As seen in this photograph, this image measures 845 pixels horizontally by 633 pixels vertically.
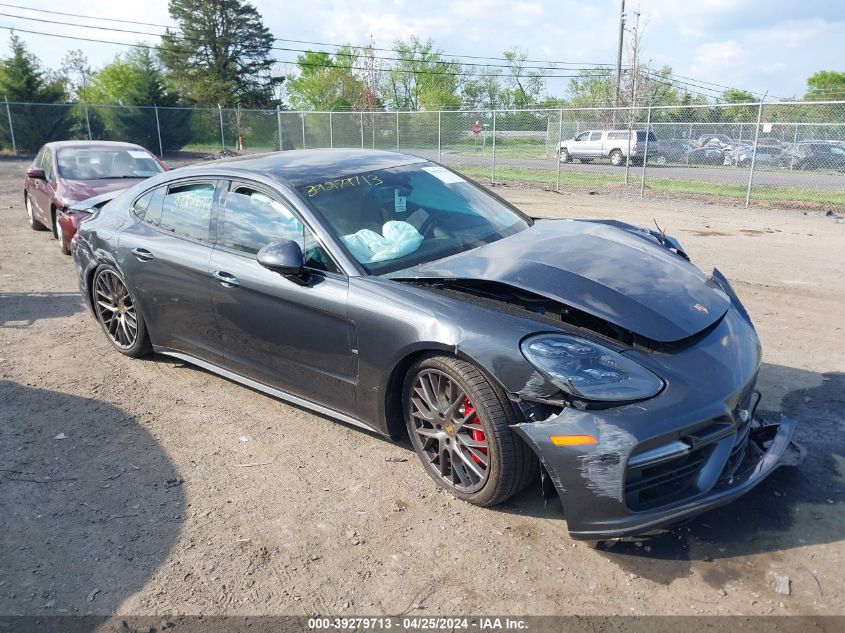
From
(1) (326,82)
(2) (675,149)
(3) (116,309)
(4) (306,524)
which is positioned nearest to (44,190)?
(3) (116,309)

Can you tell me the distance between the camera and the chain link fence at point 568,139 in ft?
52.7

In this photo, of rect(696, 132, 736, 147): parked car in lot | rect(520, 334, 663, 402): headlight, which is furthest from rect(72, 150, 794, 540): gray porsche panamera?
rect(696, 132, 736, 147): parked car in lot

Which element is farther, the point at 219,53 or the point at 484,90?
the point at 484,90

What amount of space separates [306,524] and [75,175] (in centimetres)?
783

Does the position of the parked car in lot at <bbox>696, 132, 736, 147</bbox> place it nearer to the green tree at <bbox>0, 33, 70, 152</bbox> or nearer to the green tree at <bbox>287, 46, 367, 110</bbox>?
the green tree at <bbox>0, 33, 70, 152</bbox>

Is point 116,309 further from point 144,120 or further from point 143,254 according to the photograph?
point 144,120

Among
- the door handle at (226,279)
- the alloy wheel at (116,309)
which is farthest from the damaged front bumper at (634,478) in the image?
the alloy wheel at (116,309)

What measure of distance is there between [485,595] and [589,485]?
61 centimetres

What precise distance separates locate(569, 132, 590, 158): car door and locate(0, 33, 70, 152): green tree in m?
22.5

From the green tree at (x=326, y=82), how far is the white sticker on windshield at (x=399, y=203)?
182 ft

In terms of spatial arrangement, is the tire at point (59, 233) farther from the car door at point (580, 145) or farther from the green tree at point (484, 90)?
the green tree at point (484, 90)

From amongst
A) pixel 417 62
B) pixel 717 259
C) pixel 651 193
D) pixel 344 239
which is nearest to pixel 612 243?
pixel 344 239

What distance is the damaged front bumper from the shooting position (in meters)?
2.66

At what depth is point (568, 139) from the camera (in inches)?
1060
